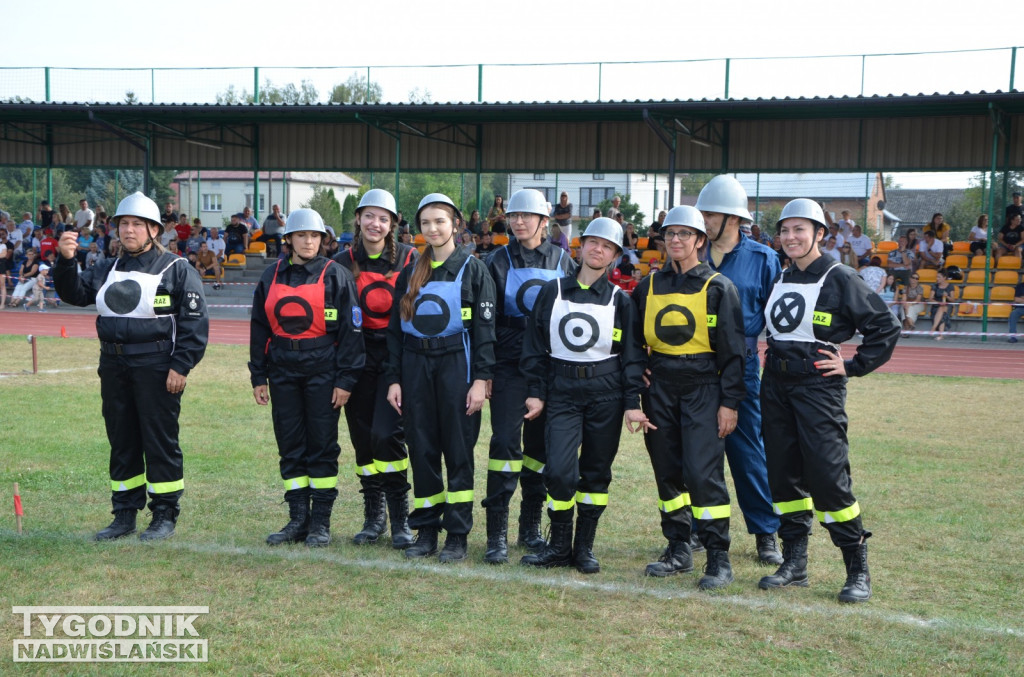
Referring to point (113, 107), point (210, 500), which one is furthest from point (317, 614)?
point (113, 107)

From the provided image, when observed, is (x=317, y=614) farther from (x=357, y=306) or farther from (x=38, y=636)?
(x=357, y=306)

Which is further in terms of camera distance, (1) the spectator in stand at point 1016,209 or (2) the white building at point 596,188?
(2) the white building at point 596,188

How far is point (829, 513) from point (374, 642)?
259cm

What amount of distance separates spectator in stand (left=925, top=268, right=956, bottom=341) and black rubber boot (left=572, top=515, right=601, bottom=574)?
1686cm

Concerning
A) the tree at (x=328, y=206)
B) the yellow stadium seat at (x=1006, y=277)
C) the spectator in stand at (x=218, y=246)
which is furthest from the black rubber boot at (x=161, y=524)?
the tree at (x=328, y=206)

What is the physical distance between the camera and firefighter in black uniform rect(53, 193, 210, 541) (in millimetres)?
6141

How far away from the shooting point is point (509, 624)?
4.79 m

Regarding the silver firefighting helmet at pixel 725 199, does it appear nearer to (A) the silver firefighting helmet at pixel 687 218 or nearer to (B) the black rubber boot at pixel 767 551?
(A) the silver firefighting helmet at pixel 687 218

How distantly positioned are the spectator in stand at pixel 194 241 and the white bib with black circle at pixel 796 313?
84.3 ft

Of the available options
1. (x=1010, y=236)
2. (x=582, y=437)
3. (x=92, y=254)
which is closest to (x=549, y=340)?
(x=582, y=437)

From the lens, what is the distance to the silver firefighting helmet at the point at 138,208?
6191 millimetres

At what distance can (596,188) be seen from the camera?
3809 cm

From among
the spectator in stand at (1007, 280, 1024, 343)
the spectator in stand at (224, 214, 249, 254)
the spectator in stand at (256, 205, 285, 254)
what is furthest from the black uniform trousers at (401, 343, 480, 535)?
the spectator in stand at (224, 214, 249, 254)

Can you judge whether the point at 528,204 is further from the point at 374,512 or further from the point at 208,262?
the point at 208,262
